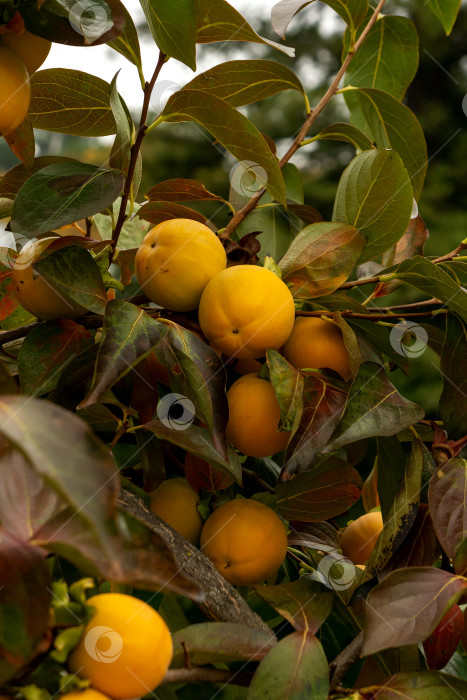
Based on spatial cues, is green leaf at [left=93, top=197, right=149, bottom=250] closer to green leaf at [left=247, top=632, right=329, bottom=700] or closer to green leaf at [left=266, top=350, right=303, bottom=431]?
green leaf at [left=266, top=350, right=303, bottom=431]

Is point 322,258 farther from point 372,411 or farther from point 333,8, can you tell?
point 333,8

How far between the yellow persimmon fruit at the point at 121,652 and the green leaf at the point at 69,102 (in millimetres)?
356

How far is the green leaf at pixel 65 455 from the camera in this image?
0.21m

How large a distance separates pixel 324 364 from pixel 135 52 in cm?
25

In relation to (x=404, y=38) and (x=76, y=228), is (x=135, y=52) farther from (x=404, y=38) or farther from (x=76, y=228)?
(x=404, y=38)

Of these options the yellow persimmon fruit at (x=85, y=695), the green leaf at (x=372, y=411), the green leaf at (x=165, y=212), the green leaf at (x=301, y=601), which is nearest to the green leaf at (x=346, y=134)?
the green leaf at (x=165, y=212)

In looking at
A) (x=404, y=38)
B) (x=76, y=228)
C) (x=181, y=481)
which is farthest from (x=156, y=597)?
(x=404, y=38)

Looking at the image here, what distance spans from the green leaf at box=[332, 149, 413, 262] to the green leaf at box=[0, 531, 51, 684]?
35 centimetres

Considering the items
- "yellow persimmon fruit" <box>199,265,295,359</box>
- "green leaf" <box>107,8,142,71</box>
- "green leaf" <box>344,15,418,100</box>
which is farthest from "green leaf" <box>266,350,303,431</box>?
"green leaf" <box>344,15,418,100</box>

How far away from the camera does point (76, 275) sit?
1.40 ft

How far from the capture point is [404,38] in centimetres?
73

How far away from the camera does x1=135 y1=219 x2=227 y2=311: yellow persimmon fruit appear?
1.56ft

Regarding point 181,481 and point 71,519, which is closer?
point 71,519

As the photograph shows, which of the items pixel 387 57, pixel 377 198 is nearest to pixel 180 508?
pixel 377 198
